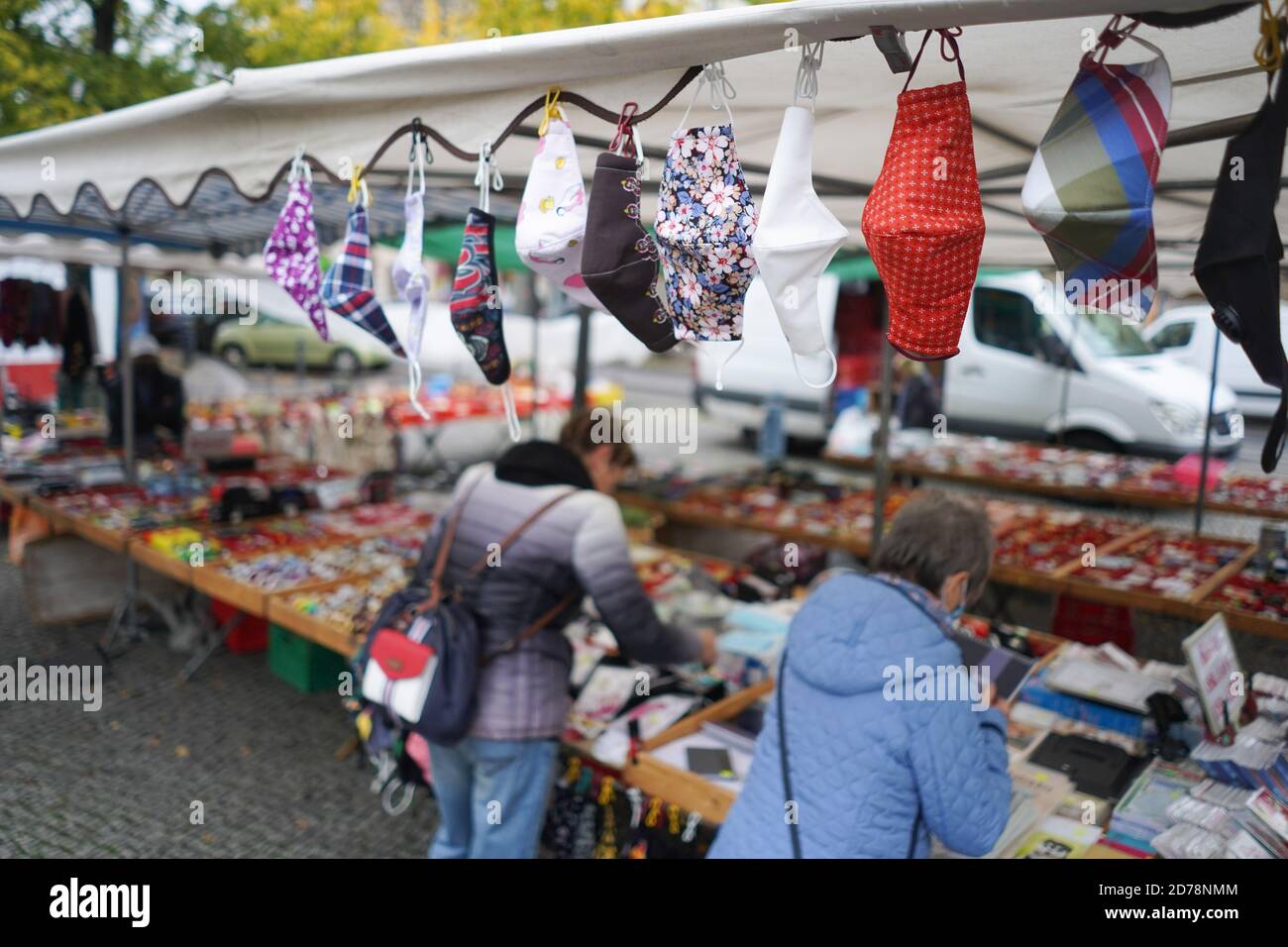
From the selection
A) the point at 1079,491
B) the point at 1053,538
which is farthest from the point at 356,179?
the point at 1079,491

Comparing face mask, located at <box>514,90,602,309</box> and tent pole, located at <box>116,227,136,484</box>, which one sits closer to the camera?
face mask, located at <box>514,90,602,309</box>

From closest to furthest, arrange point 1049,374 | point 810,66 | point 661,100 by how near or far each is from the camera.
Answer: point 810,66 < point 661,100 < point 1049,374

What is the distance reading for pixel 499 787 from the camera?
2.66 m

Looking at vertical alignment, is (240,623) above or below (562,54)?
below

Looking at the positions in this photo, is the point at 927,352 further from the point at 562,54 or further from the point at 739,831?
the point at 739,831

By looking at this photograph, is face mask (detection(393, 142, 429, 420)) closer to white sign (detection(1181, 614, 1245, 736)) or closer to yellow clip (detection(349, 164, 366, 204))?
yellow clip (detection(349, 164, 366, 204))

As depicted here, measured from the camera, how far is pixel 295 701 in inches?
196

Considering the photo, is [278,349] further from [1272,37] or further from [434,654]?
[1272,37]

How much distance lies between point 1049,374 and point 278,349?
16133mm

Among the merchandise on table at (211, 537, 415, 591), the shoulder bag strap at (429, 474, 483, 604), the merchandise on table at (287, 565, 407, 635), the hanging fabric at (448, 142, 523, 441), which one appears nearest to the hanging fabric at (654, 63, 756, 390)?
the hanging fabric at (448, 142, 523, 441)

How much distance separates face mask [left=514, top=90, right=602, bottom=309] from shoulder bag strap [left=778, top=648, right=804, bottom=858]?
95cm

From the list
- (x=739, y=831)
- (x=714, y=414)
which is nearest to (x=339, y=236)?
(x=739, y=831)

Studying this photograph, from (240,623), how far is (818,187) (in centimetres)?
429

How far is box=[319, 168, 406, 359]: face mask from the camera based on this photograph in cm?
235
